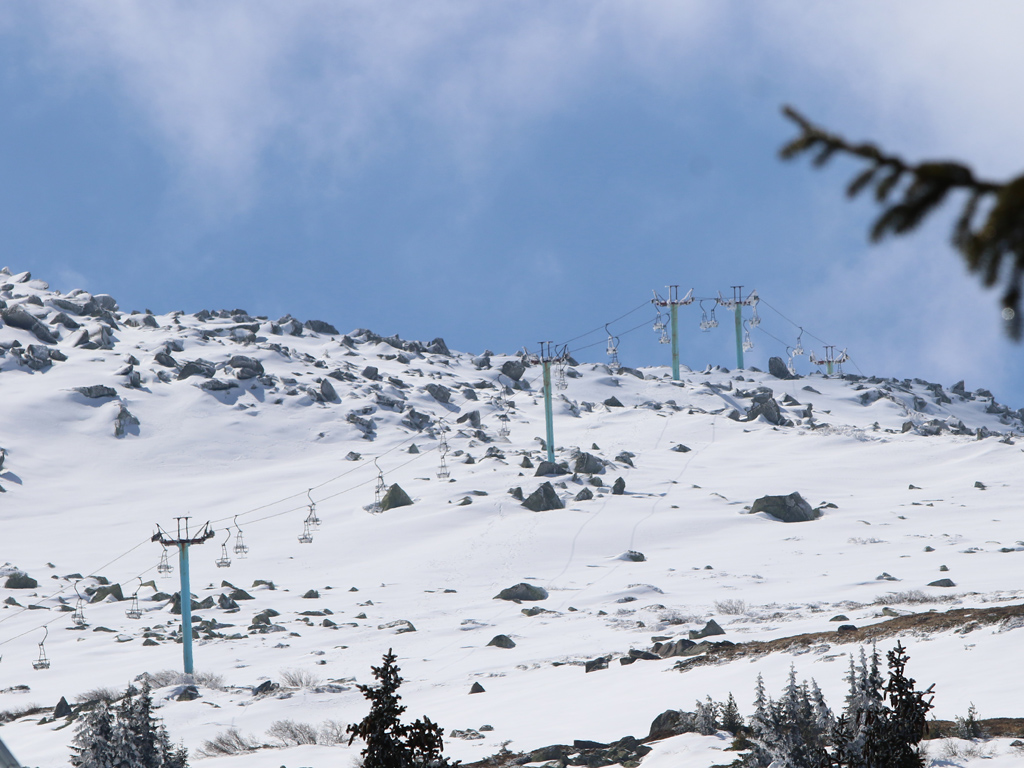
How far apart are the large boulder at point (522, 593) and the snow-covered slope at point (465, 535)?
1.81 ft

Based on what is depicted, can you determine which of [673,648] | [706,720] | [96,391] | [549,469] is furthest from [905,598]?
[96,391]

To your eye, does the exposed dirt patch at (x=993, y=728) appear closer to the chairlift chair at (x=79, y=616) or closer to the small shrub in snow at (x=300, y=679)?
the small shrub in snow at (x=300, y=679)

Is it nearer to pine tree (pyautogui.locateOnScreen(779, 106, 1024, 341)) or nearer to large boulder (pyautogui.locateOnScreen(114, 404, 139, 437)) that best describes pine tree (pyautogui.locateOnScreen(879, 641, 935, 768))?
pine tree (pyautogui.locateOnScreen(779, 106, 1024, 341))

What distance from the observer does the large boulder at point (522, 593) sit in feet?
114

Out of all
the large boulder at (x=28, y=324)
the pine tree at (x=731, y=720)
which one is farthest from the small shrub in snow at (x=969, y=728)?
the large boulder at (x=28, y=324)

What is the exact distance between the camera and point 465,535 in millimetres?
44219

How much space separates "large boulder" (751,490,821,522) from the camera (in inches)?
1769

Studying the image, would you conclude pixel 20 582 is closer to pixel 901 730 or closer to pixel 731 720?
pixel 731 720

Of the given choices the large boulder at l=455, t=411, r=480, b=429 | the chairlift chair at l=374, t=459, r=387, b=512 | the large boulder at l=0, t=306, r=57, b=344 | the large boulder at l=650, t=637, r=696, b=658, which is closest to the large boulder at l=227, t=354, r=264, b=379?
the large boulder at l=0, t=306, r=57, b=344

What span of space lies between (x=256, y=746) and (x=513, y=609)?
48.2 feet

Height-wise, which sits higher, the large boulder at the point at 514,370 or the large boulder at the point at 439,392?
the large boulder at the point at 514,370

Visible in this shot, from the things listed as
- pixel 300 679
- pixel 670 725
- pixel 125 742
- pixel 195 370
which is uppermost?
pixel 195 370

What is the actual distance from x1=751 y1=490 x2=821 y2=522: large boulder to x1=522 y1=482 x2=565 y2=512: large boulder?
9.40 metres

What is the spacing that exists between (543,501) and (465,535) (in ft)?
16.1
